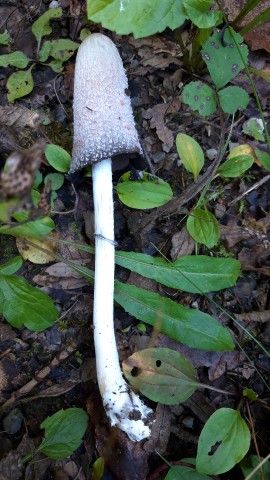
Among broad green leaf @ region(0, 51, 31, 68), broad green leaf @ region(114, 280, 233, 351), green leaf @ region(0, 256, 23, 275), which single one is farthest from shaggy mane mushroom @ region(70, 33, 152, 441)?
broad green leaf @ region(0, 51, 31, 68)

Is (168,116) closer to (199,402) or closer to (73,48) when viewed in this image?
(73,48)

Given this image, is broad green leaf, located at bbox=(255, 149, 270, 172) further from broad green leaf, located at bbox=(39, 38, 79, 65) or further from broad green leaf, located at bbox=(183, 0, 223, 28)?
broad green leaf, located at bbox=(39, 38, 79, 65)

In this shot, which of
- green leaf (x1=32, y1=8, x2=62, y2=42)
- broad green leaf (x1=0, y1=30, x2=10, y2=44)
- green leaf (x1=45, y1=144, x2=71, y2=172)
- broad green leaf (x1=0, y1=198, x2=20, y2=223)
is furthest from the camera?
broad green leaf (x1=0, y1=30, x2=10, y2=44)

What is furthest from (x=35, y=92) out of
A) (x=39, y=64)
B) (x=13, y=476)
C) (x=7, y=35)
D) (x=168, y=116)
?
(x=13, y=476)

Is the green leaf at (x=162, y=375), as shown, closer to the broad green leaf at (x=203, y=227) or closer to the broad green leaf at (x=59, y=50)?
the broad green leaf at (x=203, y=227)

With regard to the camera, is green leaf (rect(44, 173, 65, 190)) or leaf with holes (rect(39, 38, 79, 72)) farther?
leaf with holes (rect(39, 38, 79, 72))
